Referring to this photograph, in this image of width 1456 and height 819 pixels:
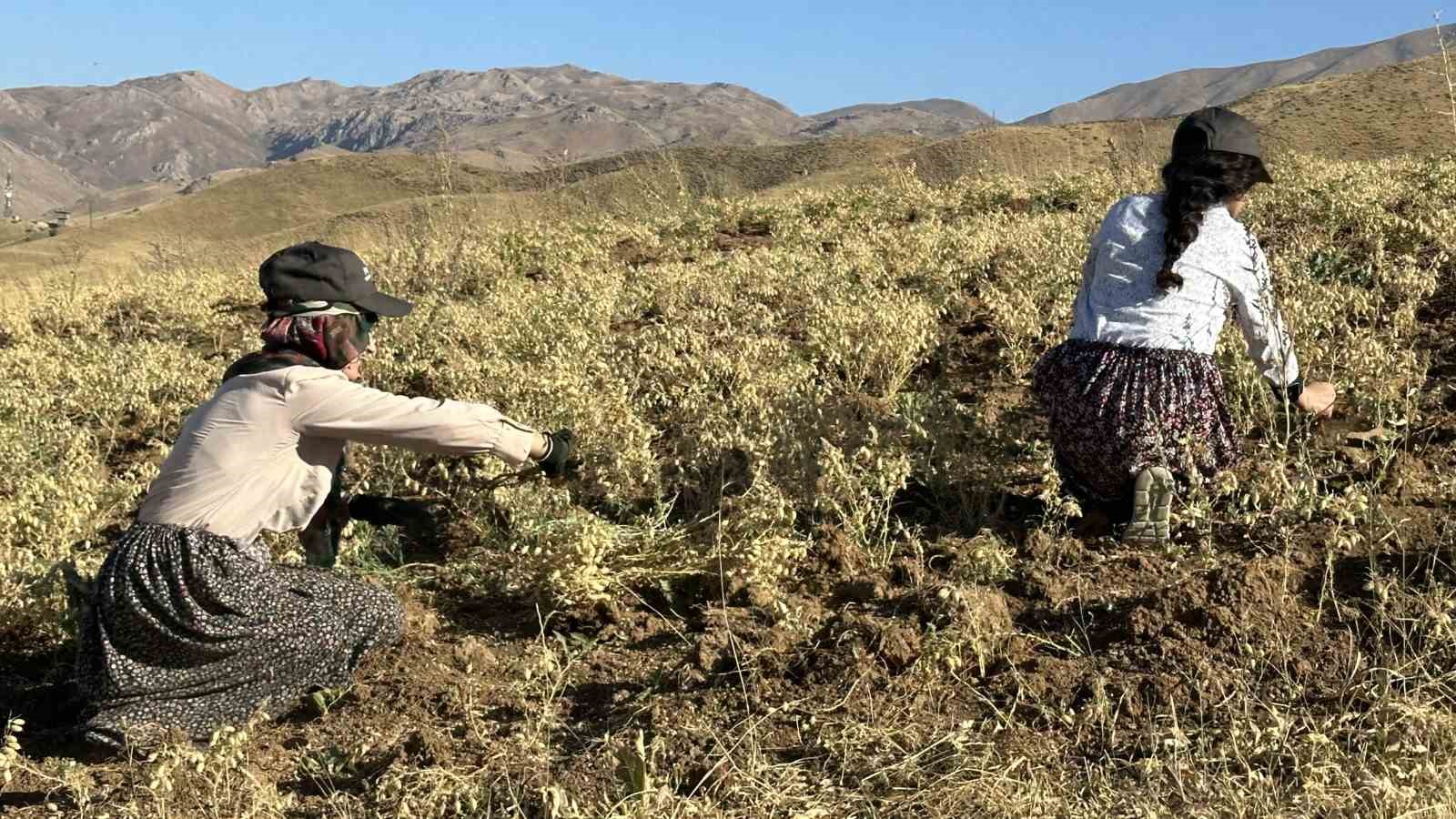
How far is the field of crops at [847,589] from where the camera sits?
2.53m

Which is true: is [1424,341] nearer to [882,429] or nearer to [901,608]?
[882,429]

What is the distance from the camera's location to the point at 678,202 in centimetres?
1080

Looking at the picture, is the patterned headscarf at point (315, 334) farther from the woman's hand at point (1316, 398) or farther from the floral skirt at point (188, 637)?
the woman's hand at point (1316, 398)

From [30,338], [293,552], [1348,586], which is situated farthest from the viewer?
[30,338]

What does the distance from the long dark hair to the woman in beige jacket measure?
1.93 metres

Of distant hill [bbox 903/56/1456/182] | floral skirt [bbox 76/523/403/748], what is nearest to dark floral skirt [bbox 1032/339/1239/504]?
floral skirt [bbox 76/523/403/748]

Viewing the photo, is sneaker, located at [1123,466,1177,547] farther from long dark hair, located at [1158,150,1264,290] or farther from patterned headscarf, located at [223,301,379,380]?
patterned headscarf, located at [223,301,379,380]

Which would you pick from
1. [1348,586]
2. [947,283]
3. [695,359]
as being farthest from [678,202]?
[1348,586]

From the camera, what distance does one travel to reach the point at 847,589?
3.39 meters

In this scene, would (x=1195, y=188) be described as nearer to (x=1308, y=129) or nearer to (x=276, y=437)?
(x=276, y=437)

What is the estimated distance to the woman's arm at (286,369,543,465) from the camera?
2.84 m

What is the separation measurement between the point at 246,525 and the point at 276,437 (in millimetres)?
253

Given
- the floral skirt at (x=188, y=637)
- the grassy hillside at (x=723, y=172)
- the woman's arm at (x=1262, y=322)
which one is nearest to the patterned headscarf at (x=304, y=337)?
the floral skirt at (x=188, y=637)

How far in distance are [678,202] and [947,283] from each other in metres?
5.11
